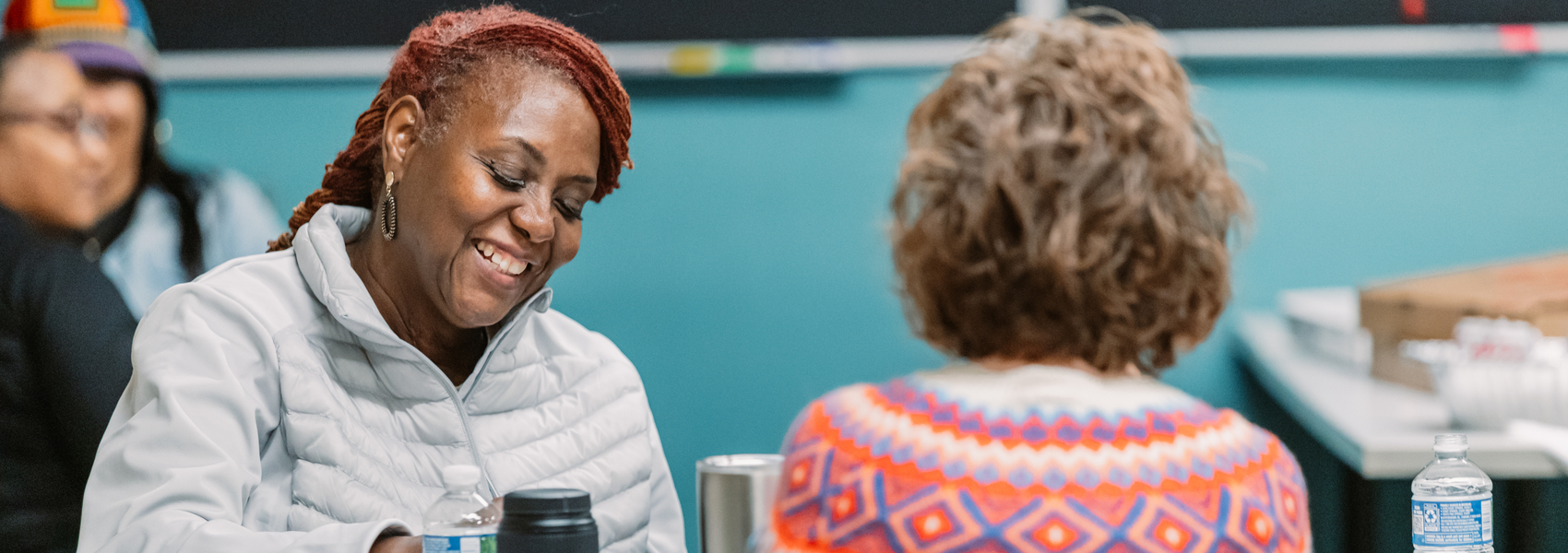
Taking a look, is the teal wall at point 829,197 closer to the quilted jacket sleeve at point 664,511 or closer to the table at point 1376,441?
the table at point 1376,441

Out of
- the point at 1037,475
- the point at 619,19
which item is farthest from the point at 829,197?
the point at 1037,475

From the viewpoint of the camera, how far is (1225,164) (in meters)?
0.81

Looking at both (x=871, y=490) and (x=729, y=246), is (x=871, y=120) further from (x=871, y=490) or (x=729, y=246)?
(x=871, y=490)

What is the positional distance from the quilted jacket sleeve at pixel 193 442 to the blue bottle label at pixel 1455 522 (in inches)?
39.2

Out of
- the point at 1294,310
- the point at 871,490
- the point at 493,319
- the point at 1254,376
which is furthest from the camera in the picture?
the point at 1254,376

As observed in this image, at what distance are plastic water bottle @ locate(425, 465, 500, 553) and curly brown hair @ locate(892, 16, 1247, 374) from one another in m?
0.37

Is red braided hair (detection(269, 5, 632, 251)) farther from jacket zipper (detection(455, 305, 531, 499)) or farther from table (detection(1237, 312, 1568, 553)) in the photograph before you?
table (detection(1237, 312, 1568, 553))

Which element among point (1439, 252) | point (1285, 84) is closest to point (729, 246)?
point (1285, 84)

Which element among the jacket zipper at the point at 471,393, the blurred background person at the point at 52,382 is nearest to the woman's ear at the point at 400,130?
the jacket zipper at the point at 471,393

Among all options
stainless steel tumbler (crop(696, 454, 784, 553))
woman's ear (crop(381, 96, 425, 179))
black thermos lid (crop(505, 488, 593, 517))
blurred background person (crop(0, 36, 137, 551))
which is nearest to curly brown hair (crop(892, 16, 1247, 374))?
black thermos lid (crop(505, 488, 593, 517))

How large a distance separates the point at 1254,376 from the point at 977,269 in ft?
6.11

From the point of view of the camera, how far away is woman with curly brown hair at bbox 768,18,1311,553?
711 mm

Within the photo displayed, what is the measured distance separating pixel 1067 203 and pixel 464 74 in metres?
0.77

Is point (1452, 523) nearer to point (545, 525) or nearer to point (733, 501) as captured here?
point (733, 501)
